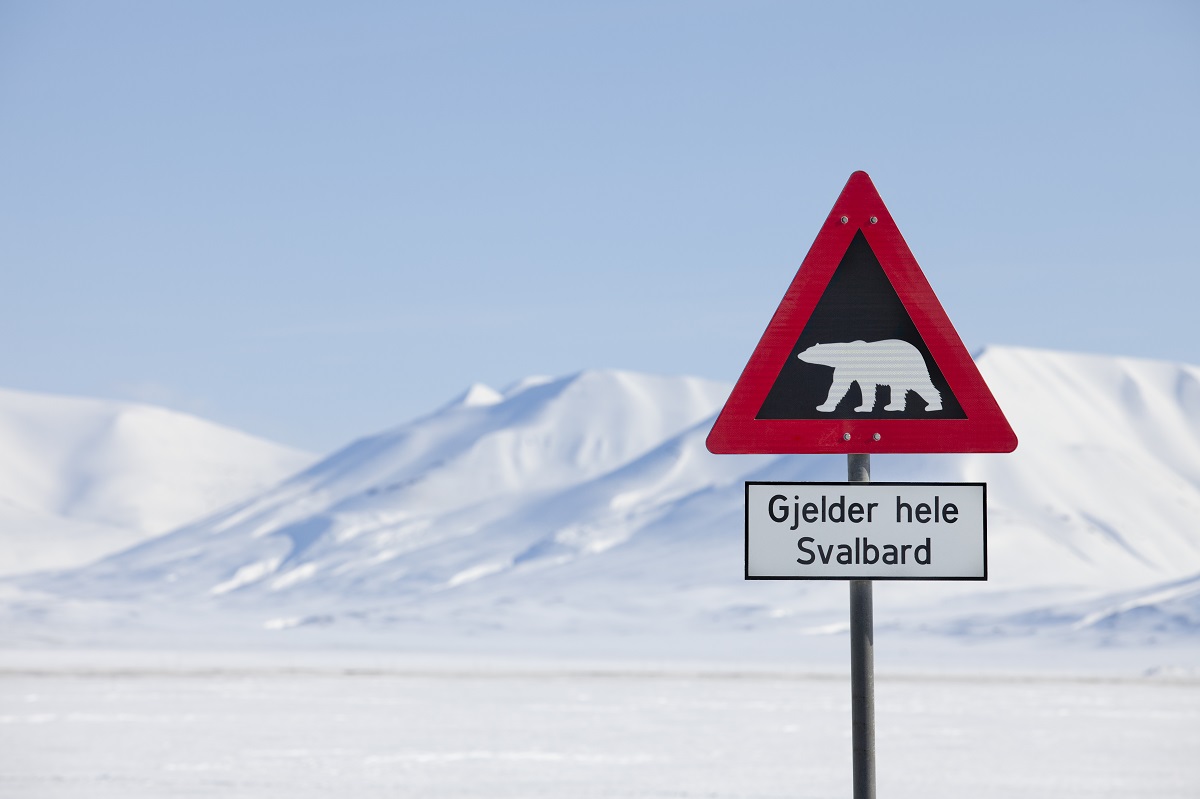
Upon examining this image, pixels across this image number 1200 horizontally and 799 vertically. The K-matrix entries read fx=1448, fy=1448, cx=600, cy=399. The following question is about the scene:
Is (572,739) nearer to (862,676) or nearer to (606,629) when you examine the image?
(862,676)

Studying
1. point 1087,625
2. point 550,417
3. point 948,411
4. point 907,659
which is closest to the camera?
point 948,411

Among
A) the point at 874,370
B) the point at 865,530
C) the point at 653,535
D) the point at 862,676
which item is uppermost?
the point at 874,370

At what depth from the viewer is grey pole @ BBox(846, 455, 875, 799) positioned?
3941 mm

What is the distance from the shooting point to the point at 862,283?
3.99m

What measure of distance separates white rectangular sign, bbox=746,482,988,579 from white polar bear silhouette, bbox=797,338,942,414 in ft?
0.75

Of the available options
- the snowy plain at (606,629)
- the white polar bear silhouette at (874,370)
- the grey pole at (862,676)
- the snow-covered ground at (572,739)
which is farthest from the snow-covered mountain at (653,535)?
the white polar bear silhouette at (874,370)

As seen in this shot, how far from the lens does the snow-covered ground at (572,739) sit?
1248cm

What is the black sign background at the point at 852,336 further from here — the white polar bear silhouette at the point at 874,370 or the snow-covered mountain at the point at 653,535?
the snow-covered mountain at the point at 653,535

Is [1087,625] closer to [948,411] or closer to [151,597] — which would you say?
[948,411]

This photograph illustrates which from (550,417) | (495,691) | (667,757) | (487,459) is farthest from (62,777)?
(550,417)

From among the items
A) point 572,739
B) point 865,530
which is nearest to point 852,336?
point 865,530

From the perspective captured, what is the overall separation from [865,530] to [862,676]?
40 centimetres

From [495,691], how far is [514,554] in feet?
284

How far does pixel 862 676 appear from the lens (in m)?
3.95
